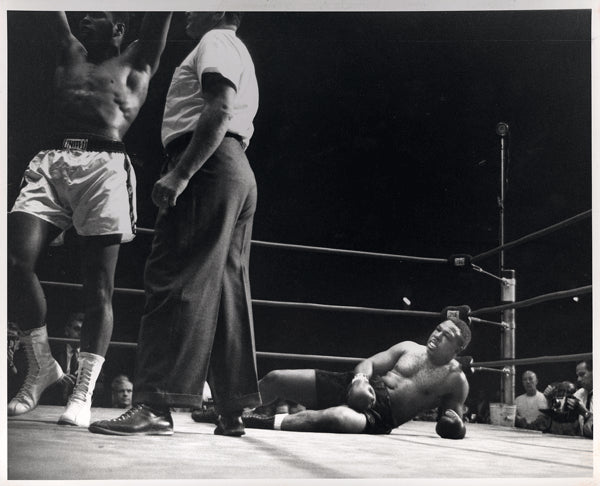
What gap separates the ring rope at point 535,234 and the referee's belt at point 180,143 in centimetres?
97

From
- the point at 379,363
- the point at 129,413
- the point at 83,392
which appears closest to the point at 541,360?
the point at 379,363

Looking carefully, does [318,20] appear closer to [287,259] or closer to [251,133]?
[251,133]

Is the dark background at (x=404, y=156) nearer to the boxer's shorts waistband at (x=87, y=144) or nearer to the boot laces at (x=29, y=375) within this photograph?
the boxer's shorts waistband at (x=87, y=144)

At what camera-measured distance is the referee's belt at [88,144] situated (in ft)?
8.45

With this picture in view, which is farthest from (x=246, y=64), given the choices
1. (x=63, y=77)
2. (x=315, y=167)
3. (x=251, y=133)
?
(x=63, y=77)

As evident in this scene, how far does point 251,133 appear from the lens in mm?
2621

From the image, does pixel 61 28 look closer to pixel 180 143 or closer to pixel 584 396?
pixel 180 143

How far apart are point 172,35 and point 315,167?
679 millimetres

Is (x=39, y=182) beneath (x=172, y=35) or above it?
beneath

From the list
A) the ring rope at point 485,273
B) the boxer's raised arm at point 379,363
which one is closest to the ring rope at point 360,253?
the ring rope at point 485,273

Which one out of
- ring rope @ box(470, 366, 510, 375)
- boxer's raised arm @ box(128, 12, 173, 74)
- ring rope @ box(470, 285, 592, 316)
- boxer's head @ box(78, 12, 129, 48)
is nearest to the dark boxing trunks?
ring rope @ box(470, 366, 510, 375)

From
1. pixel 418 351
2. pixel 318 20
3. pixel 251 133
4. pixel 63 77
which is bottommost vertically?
pixel 418 351

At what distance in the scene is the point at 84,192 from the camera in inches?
100

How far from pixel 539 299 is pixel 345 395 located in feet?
2.57
